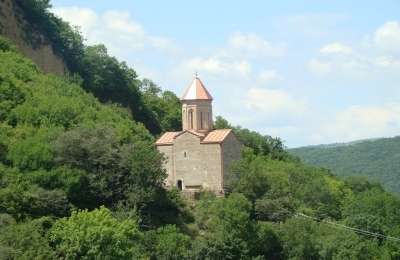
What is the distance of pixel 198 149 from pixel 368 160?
290 ft

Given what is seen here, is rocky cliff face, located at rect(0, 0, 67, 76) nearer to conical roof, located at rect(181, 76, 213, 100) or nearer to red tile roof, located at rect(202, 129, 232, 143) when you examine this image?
conical roof, located at rect(181, 76, 213, 100)

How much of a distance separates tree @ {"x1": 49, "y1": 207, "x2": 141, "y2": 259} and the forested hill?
8742 centimetres

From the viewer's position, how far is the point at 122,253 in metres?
34.0

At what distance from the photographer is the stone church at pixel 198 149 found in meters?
46.2

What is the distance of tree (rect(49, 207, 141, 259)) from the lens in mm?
33719

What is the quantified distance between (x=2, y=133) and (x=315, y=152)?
110 meters

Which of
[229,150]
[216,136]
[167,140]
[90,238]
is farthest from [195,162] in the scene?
[90,238]

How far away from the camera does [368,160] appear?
131375mm

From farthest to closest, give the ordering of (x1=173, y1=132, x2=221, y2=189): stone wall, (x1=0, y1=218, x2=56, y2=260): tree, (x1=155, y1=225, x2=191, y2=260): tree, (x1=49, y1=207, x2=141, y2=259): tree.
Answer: (x1=173, y1=132, x2=221, y2=189): stone wall → (x1=155, y1=225, x2=191, y2=260): tree → (x1=49, y1=207, x2=141, y2=259): tree → (x1=0, y1=218, x2=56, y2=260): tree

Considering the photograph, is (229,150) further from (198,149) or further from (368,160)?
(368,160)

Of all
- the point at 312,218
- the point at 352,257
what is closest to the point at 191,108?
the point at 312,218

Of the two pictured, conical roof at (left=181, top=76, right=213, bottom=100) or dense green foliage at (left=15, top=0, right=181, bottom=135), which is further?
dense green foliage at (left=15, top=0, right=181, bottom=135)

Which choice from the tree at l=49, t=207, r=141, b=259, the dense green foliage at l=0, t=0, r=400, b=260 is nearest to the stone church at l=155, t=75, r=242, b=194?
the dense green foliage at l=0, t=0, r=400, b=260

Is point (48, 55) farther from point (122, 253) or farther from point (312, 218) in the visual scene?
point (122, 253)
